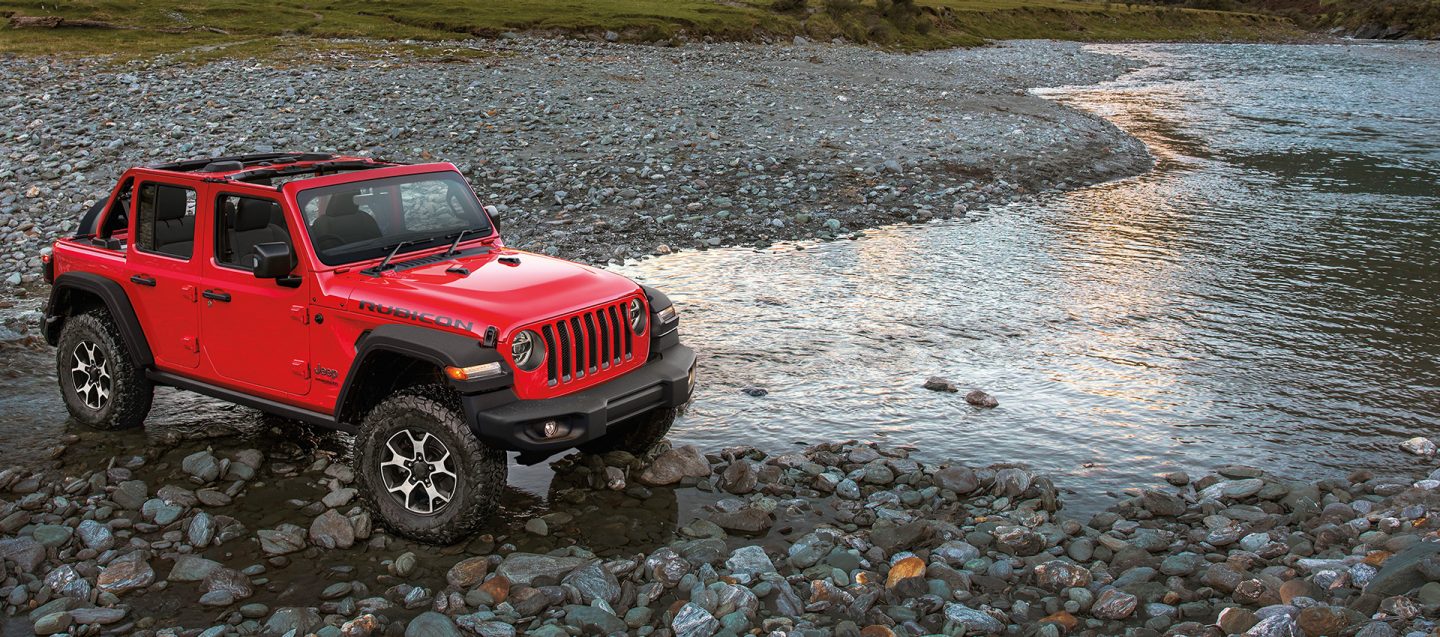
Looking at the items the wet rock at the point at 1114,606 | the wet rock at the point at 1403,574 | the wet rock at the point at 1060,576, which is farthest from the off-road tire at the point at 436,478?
the wet rock at the point at 1403,574

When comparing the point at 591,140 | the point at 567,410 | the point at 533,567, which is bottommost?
the point at 533,567

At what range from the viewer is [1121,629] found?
22.9ft

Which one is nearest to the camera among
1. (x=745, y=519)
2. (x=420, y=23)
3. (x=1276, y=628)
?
(x=1276, y=628)

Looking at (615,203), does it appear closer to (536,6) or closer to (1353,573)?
(1353,573)

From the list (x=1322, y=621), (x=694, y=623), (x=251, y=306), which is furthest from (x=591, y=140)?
(x=1322, y=621)

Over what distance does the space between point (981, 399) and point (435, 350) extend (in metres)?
6.28

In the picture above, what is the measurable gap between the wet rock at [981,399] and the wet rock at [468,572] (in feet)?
19.3

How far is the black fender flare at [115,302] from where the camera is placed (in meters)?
9.77

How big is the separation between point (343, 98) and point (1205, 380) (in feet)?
76.7

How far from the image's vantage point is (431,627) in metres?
6.91

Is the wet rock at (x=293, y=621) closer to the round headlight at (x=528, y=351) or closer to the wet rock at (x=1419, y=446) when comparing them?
the round headlight at (x=528, y=351)

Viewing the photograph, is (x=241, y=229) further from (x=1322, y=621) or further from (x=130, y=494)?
(x=1322, y=621)

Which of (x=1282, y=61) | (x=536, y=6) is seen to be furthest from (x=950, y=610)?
(x=1282, y=61)

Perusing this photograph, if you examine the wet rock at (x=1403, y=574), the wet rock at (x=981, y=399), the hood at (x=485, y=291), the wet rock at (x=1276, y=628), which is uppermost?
the hood at (x=485, y=291)
